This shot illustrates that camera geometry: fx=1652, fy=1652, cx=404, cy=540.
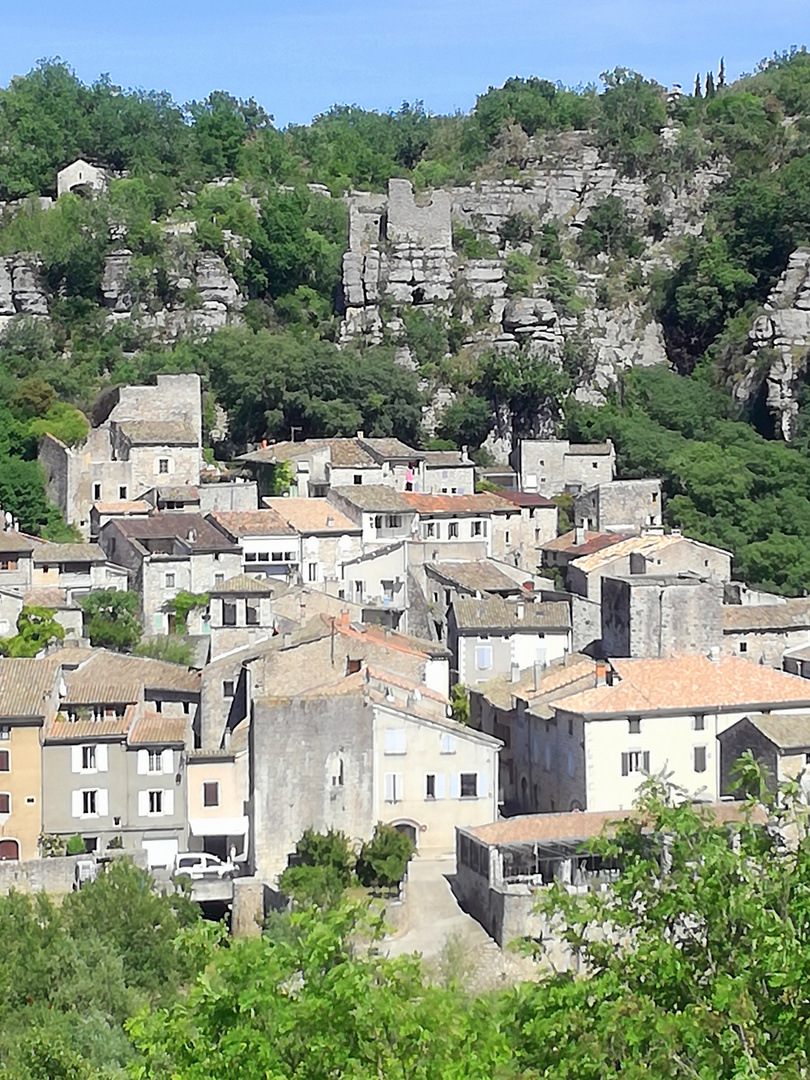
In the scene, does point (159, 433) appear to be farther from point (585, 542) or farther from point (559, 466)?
point (585, 542)

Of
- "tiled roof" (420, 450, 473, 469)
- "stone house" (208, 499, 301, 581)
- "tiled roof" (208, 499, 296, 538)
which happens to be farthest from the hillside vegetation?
"stone house" (208, 499, 301, 581)

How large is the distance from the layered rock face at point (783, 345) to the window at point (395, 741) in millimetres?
33596

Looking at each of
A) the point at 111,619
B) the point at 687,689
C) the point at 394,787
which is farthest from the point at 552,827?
the point at 111,619

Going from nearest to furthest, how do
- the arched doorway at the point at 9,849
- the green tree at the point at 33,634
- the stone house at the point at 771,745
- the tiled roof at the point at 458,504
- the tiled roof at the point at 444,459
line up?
the stone house at the point at 771,745
the arched doorway at the point at 9,849
the green tree at the point at 33,634
the tiled roof at the point at 458,504
the tiled roof at the point at 444,459

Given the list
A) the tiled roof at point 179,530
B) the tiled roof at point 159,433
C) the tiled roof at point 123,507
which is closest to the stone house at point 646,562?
the tiled roof at point 179,530

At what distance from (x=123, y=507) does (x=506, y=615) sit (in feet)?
46.9

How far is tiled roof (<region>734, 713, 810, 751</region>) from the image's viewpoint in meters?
35.8

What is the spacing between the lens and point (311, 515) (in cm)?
5094

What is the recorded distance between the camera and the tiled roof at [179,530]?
154ft

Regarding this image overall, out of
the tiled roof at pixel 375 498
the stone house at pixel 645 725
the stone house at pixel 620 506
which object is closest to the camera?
the stone house at pixel 645 725

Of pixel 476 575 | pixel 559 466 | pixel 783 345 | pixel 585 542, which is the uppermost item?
pixel 783 345

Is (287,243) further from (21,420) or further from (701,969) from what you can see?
(701,969)

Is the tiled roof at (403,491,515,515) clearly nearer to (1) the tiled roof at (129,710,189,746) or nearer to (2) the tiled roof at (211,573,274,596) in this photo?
(2) the tiled roof at (211,573,274,596)

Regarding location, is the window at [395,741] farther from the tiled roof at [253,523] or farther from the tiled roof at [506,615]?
the tiled roof at [253,523]
